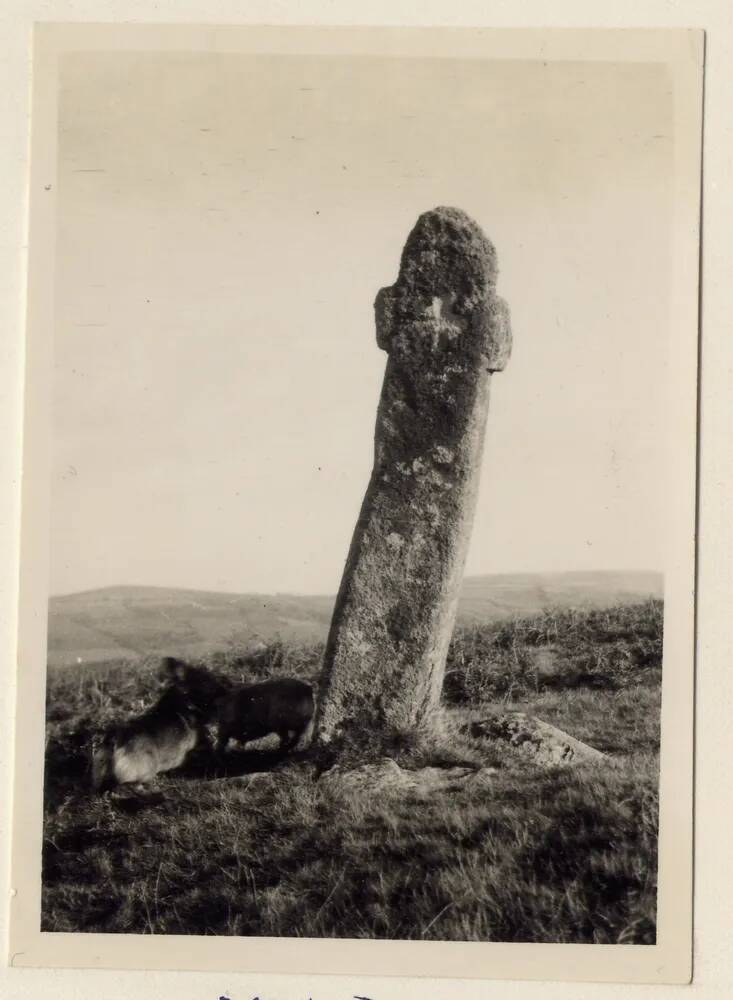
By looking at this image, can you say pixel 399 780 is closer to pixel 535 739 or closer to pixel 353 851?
pixel 353 851

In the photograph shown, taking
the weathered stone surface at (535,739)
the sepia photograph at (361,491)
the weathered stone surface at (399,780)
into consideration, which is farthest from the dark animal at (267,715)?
the weathered stone surface at (535,739)

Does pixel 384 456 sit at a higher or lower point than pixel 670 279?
lower

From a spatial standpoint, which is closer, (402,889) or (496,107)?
(402,889)

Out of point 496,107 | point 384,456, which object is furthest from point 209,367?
point 496,107

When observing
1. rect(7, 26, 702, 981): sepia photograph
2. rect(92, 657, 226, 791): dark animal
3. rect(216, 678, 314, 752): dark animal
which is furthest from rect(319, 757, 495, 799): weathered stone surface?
rect(92, 657, 226, 791): dark animal

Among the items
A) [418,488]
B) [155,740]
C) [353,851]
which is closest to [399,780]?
[353,851]

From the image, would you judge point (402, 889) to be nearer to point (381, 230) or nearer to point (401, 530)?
point (401, 530)

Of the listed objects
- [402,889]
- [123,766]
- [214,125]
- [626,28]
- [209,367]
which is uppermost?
[626,28]
